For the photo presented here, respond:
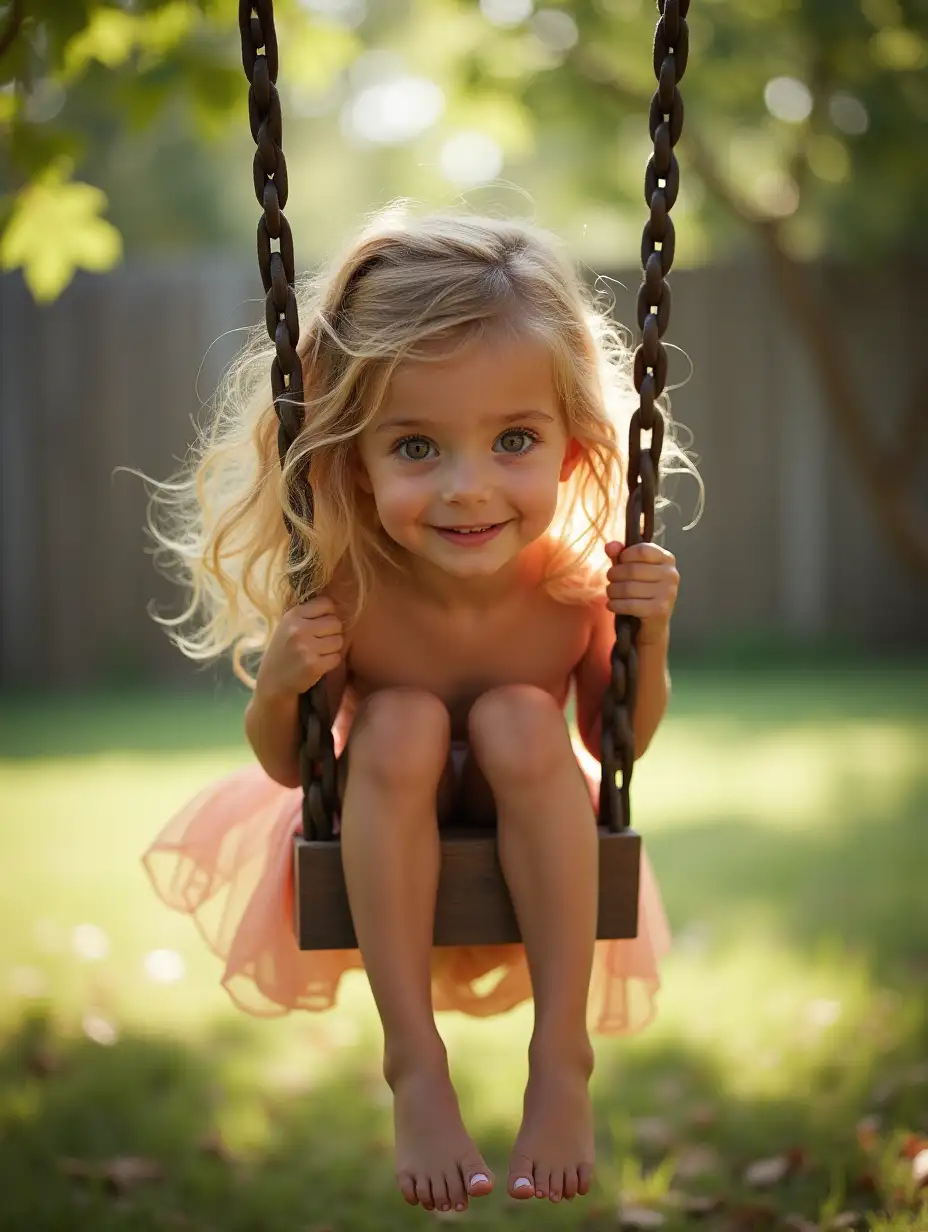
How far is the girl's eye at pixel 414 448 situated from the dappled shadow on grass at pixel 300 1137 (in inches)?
51.7

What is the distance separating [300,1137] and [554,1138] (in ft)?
3.33

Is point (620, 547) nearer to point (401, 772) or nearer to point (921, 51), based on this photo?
point (401, 772)

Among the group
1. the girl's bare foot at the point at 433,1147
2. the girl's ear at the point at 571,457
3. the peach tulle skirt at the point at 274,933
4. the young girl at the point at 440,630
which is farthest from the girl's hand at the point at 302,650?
the girl's bare foot at the point at 433,1147

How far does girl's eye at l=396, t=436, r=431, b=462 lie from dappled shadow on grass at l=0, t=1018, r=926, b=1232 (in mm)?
1313

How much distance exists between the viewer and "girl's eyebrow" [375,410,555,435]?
197cm

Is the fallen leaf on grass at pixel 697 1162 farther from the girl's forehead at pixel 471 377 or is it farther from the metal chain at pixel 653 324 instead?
the girl's forehead at pixel 471 377

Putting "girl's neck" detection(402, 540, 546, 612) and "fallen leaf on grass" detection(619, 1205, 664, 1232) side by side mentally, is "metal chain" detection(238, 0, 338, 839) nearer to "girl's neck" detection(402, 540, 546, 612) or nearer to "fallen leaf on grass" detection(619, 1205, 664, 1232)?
"girl's neck" detection(402, 540, 546, 612)

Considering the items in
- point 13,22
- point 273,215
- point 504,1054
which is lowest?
point 504,1054

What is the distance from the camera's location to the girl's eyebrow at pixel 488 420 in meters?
1.97

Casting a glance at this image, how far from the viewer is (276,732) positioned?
213cm

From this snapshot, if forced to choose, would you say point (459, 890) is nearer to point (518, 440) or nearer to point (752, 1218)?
point (518, 440)

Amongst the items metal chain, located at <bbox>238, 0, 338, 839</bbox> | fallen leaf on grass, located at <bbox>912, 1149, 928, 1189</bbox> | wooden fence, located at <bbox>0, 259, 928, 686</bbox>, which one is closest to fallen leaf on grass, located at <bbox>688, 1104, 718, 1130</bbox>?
fallen leaf on grass, located at <bbox>912, 1149, 928, 1189</bbox>

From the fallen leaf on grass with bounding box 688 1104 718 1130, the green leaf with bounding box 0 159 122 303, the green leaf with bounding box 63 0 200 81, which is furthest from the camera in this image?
the green leaf with bounding box 0 159 122 303


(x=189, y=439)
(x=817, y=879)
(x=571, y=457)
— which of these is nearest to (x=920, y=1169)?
(x=571, y=457)
